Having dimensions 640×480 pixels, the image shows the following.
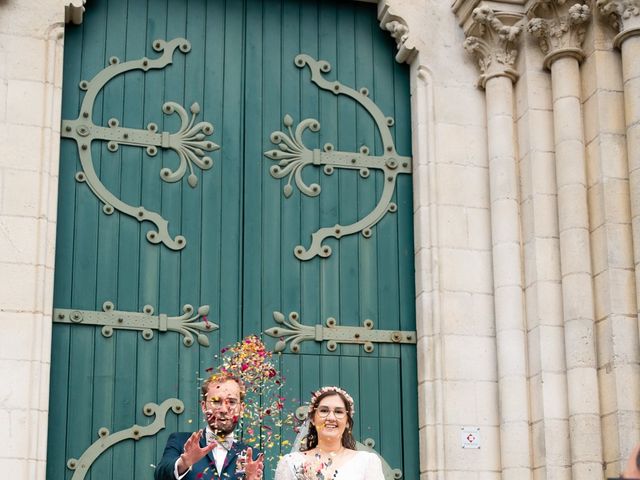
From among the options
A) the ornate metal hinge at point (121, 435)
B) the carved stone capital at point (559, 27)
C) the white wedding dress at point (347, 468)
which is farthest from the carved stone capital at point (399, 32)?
the white wedding dress at point (347, 468)

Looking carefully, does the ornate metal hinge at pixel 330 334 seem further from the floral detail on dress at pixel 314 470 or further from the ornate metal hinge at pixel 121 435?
the floral detail on dress at pixel 314 470

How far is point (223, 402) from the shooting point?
286 inches

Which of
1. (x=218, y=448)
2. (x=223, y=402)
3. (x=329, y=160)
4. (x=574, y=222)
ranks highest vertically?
(x=329, y=160)

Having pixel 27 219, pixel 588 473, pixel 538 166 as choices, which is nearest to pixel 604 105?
pixel 538 166

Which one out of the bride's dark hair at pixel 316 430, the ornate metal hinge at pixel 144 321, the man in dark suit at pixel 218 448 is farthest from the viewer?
the ornate metal hinge at pixel 144 321

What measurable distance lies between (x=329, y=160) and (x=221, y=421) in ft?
10.5

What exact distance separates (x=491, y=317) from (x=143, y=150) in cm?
272

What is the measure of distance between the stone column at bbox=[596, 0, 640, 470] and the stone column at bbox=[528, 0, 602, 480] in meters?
0.14

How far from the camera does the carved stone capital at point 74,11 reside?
9.66m

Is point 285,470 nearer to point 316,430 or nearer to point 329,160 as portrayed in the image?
point 316,430

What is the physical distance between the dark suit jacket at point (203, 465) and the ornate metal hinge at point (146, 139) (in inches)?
89.3

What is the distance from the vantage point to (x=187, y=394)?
9.30 meters

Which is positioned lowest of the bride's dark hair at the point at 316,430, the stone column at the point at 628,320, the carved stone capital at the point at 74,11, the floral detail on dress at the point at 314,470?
the floral detail on dress at the point at 314,470

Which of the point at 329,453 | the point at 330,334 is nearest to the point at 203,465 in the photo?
the point at 329,453
